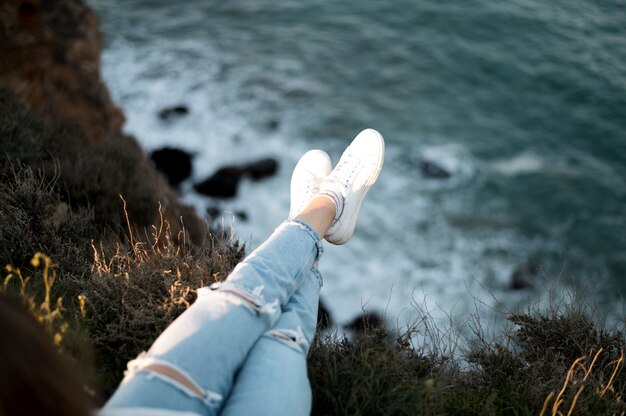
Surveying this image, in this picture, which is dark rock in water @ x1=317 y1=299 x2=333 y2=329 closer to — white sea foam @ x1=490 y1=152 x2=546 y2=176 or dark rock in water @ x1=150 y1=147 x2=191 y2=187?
dark rock in water @ x1=150 y1=147 x2=191 y2=187

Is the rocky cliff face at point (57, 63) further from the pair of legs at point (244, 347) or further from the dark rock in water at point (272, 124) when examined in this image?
the pair of legs at point (244, 347)

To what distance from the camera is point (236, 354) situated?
1930mm

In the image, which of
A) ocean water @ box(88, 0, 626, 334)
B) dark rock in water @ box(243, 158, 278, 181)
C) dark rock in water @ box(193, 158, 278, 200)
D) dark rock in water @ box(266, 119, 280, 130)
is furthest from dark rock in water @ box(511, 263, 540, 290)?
dark rock in water @ box(266, 119, 280, 130)

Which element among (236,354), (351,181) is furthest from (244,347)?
(351,181)

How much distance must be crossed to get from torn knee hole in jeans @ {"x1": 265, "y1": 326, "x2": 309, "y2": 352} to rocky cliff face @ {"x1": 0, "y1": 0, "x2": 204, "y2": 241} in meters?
1.75

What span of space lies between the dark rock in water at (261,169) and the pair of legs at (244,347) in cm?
709

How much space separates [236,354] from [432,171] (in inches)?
335

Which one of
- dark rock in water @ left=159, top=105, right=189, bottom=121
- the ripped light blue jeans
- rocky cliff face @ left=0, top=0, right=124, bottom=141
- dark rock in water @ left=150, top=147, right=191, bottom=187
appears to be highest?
the ripped light blue jeans

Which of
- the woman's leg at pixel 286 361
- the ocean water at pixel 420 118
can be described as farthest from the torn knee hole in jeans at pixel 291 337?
the ocean water at pixel 420 118

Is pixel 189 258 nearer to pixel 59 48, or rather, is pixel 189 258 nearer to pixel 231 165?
pixel 59 48

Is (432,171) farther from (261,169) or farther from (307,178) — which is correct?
(307,178)

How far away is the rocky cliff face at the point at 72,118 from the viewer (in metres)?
3.86

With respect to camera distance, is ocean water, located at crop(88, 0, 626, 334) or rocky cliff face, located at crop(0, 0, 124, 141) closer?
rocky cliff face, located at crop(0, 0, 124, 141)

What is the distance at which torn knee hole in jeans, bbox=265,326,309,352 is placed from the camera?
2.07m
